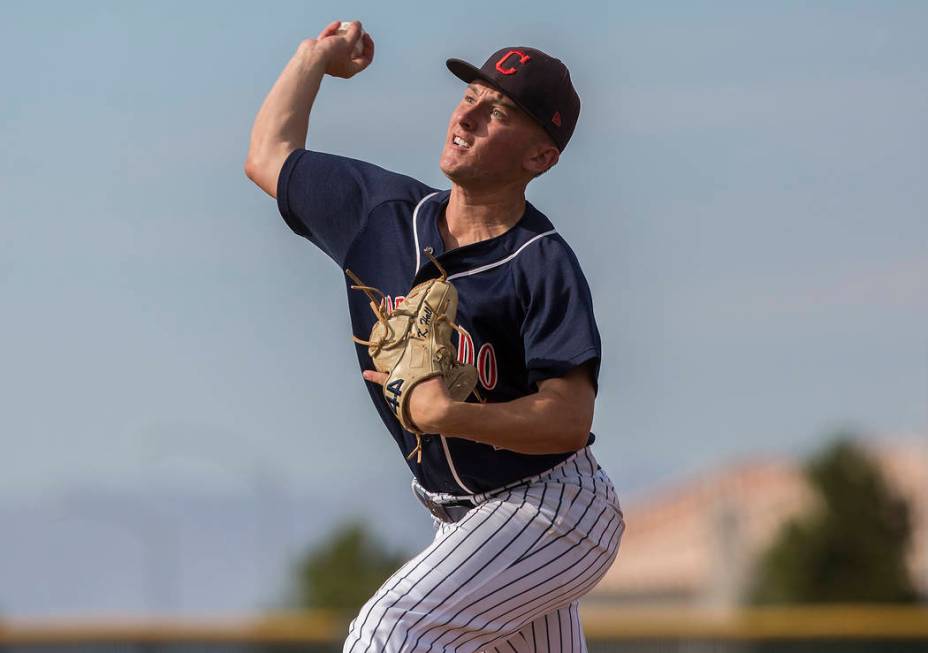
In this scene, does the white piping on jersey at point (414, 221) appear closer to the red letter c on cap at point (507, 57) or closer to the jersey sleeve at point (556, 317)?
the jersey sleeve at point (556, 317)

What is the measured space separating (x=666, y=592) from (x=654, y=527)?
40.7ft

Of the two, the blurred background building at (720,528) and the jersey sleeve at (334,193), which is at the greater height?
the jersey sleeve at (334,193)

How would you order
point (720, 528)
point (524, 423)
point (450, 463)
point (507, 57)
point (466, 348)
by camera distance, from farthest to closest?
point (720, 528)
point (507, 57)
point (450, 463)
point (466, 348)
point (524, 423)

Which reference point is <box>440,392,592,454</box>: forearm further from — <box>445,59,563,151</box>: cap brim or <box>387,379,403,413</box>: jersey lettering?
<box>445,59,563,151</box>: cap brim

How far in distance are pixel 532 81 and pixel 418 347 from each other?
98cm

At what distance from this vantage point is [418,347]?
4988mm

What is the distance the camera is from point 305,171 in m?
5.87

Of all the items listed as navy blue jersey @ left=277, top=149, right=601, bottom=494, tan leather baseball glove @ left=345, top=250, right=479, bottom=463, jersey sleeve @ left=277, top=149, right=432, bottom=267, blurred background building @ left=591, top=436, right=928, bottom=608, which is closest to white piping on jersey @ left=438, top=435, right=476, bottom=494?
navy blue jersey @ left=277, top=149, right=601, bottom=494

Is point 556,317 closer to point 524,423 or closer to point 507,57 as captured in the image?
point 524,423

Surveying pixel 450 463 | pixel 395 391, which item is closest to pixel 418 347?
pixel 395 391

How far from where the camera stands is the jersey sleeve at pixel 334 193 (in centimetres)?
574

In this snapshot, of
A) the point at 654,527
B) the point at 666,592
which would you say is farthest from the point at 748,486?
the point at 666,592

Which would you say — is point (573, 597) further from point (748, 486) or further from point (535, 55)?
point (748, 486)

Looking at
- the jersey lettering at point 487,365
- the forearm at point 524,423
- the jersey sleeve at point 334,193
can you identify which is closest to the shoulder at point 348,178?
the jersey sleeve at point 334,193
